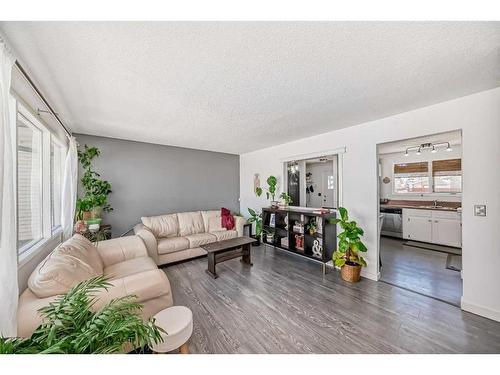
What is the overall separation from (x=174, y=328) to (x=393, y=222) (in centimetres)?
539

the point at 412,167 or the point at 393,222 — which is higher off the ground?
the point at 412,167

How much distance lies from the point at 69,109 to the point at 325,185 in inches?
246

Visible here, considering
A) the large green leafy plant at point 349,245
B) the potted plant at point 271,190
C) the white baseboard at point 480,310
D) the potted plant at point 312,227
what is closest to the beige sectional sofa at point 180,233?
the potted plant at point 271,190

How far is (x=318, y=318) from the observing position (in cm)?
189

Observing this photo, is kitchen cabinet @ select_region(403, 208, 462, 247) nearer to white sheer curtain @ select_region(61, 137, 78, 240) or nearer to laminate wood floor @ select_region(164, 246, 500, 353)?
laminate wood floor @ select_region(164, 246, 500, 353)

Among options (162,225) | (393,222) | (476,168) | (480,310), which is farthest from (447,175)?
(162,225)

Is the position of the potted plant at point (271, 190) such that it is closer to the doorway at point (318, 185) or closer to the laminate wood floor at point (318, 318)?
the doorway at point (318, 185)

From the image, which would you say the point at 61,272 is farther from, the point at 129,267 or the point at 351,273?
the point at 351,273

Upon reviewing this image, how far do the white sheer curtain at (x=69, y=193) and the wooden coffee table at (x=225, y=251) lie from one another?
1.95 metres

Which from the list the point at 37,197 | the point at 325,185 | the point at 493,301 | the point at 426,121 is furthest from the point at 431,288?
the point at 37,197

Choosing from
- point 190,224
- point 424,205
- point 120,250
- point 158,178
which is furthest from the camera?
point 424,205

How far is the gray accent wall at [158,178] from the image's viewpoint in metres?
3.62

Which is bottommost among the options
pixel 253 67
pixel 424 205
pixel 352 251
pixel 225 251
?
pixel 225 251

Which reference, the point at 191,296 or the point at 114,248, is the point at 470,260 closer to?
the point at 191,296
